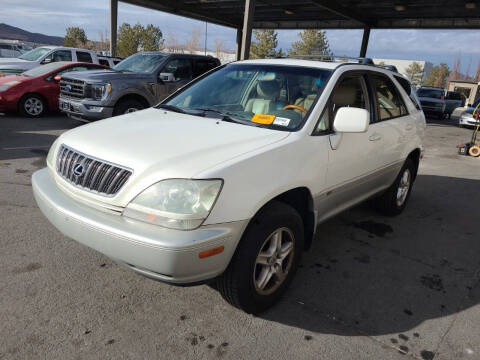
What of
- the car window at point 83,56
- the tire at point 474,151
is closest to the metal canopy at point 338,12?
the car window at point 83,56

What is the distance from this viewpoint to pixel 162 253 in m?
2.04

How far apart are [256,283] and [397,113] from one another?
278cm

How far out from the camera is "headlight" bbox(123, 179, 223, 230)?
2092mm

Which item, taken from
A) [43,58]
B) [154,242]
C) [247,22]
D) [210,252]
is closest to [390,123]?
[210,252]

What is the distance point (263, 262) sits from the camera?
2596mm

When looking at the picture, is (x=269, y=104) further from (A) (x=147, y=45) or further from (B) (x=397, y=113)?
(A) (x=147, y=45)

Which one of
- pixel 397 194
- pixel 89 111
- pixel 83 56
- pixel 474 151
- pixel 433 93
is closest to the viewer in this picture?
pixel 397 194

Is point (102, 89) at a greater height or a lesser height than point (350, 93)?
lesser

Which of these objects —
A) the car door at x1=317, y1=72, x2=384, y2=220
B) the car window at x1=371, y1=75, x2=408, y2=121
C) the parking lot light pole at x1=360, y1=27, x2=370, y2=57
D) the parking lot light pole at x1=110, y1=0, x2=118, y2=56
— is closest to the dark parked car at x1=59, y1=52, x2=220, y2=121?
the car window at x1=371, y1=75, x2=408, y2=121

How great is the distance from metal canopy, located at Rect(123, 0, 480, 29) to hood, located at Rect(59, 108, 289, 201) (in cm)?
1481

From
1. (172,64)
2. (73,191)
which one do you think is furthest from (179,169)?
(172,64)

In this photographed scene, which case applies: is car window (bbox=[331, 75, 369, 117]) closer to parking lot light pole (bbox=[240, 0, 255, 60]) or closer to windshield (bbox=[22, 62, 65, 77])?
windshield (bbox=[22, 62, 65, 77])

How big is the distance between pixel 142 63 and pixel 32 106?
3112 mm

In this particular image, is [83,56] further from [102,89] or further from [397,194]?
[397,194]
